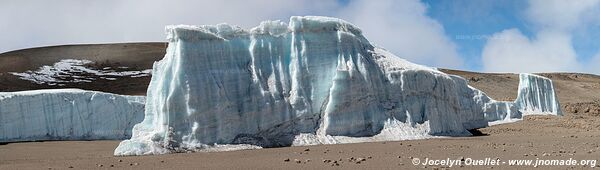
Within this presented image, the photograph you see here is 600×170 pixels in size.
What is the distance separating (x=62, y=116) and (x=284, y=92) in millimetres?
12176

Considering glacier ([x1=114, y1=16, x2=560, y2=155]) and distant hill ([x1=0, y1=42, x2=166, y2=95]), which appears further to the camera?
distant hill ([x1=0, y1=42, x2=166, y2=95])

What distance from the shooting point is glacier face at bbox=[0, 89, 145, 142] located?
80.2ft

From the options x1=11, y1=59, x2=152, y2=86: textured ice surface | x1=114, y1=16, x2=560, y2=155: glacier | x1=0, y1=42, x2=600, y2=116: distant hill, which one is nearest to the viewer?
x1=114, y1=16, x2=560, y2=155: glacier

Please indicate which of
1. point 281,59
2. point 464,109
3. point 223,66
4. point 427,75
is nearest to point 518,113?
point 464,109

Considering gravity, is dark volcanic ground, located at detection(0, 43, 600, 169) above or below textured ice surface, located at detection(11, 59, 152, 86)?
below

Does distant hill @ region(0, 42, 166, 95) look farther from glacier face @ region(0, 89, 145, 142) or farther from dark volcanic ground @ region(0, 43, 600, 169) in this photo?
dark volcanic ground @ region(0, 43, 600, 169)

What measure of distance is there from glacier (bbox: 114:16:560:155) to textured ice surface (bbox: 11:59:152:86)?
37196 mm

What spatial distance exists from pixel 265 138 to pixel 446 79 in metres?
7.20

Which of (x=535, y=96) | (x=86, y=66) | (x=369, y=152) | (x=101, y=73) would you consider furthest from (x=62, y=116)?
(x=86, y=66)

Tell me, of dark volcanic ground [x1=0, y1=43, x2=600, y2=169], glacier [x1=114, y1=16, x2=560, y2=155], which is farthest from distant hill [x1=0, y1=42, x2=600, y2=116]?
glacier [x1=114, y1=16, x2=560, y2=155]

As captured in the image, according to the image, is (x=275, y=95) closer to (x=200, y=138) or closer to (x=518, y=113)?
(x=200, y=138)

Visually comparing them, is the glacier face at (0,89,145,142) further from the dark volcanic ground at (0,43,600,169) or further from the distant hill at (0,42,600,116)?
the distant hill at (0,42,600,116)

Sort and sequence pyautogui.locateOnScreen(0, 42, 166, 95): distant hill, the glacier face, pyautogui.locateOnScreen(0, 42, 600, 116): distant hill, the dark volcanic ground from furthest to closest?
pyautogui.locateOnScreen(0, 42, 600, 116): distant hill, pyautogui.locateOnScreen(0, 42, 166, 95): distant hill, the glacier face, the dark volcanic ground

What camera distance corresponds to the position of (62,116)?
25344 mm
